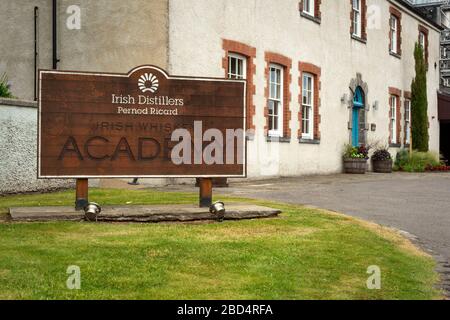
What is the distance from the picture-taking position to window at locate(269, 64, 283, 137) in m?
19.5

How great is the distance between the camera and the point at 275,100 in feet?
64.3

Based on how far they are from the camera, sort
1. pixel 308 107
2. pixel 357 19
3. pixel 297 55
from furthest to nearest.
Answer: pixel 357 19 → pixel 308 107 → pixel 297 55

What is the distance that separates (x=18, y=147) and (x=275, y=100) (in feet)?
29.8

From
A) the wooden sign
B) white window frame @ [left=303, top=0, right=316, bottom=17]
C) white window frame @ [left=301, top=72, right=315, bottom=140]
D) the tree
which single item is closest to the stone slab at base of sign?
the wooden sign

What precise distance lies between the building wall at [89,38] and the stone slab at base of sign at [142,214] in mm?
7031

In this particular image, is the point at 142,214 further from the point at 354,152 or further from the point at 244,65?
the point at 354,152

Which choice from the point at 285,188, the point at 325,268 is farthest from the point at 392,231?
the point at 285,188

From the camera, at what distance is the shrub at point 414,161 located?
91.0 feet

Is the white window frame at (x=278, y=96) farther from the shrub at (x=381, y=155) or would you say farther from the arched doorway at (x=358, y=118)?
the shrub at (x=381, y=155)

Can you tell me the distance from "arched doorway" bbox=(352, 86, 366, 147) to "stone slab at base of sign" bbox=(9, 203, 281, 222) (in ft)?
53.6

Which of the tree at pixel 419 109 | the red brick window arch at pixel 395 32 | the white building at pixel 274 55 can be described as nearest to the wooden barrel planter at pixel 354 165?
the white building at pixel 274 55

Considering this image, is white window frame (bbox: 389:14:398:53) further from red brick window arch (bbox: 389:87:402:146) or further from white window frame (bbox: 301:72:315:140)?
white window frame (bbox: 301:72:315:140)

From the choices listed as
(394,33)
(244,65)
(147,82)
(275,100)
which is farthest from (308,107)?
(147,82)
